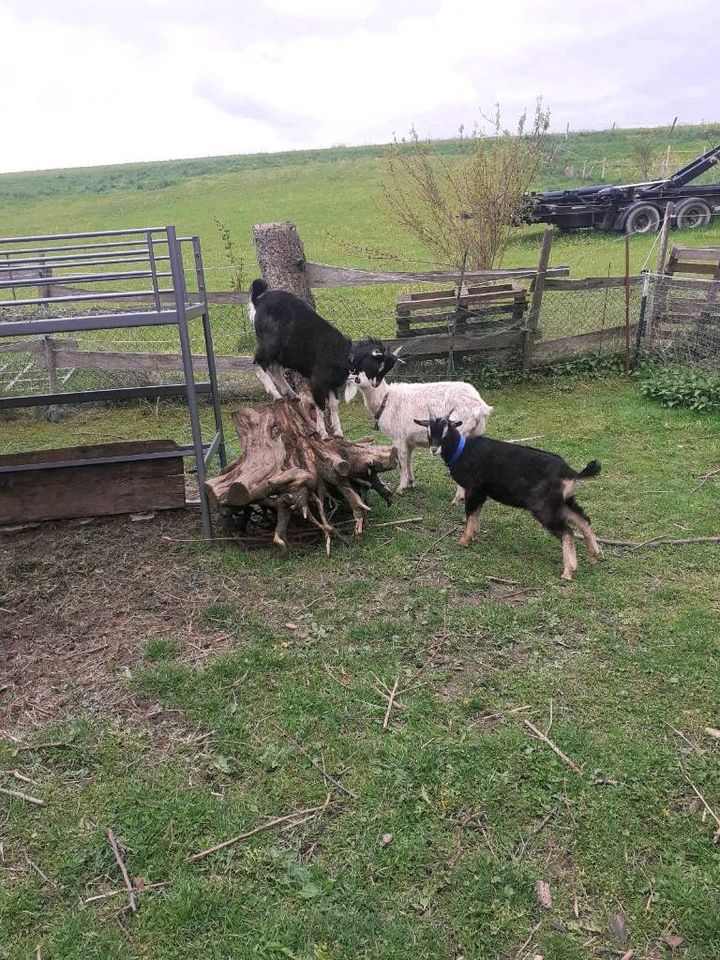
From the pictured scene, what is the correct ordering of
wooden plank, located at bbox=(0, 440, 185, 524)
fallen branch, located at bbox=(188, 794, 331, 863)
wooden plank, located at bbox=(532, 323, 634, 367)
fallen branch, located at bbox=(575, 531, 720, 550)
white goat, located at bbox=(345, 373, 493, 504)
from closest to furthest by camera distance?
1. fallen branch, located at bbox=(188, 794, 331, 863)
2. fallen branch, located at bbox=(575, 531, 720, 550)
3. wooden plank, located at bbox=(0, 440, 185, 524)
4. white goat, located at bbox=(345, 373, 493, 504)
5. wooden plank, located at bbox=(532, 323, 634, 367)

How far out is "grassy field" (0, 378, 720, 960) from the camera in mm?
2861

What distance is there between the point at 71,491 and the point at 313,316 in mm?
2803

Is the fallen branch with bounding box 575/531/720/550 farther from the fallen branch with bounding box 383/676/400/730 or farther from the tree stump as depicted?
the fallen branch with bounding box 383/676/400/730

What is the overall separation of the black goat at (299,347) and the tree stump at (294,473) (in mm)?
282

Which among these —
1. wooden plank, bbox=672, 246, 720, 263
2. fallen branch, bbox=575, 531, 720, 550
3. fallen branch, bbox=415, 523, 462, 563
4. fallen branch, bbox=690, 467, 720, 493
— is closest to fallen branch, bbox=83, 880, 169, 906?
fallen branch, bbox=415, 523, 462, 563

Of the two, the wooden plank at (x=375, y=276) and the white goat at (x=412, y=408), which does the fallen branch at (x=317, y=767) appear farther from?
the wooden plank at (x=375, y=276)

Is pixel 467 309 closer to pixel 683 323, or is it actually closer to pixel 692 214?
pixel 683 323

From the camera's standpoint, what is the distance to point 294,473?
567 centimetres

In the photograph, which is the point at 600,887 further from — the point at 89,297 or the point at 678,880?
the point at 89,297

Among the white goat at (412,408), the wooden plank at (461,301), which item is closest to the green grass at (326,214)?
the wooden plank at (461,301)

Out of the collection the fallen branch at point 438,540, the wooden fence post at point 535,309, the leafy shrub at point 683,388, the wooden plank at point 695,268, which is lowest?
the fallen branch at point 438,540

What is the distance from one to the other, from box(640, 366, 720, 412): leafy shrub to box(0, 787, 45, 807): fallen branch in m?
8.83

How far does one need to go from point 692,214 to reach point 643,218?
148 centimetres

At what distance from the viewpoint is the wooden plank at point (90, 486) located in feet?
20.3
